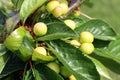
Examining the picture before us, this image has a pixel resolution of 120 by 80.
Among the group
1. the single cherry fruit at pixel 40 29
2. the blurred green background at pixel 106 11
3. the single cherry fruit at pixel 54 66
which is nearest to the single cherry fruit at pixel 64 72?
the single cherry fruit at pixel 54 66

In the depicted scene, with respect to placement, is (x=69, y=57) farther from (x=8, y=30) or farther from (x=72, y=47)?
(x=8, y=30)

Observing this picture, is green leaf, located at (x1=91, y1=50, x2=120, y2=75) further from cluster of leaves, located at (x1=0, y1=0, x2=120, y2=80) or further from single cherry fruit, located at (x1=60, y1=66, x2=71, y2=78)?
single cherry fruit, located at (x1=60, y1=66, x2=71, y2=78)

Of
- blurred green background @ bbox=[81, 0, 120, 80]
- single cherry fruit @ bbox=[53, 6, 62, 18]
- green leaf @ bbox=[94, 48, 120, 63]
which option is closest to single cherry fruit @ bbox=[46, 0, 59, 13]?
single cherry fruit @ bbox=[53, 6, 62, 18]

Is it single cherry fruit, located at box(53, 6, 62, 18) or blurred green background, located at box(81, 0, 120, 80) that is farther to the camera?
blurred green background, located at box(81, 0, 120, 80)

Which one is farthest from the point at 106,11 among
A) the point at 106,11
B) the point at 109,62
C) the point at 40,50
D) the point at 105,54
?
the point at 40,50

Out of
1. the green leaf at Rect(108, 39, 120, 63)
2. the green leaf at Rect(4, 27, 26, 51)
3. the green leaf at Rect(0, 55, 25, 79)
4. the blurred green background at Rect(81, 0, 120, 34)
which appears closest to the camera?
the green leaf at Rect(4, 27, 26, 51)
